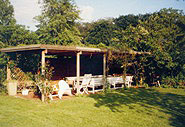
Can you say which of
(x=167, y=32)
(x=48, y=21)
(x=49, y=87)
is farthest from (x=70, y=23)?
(x=49, y=87)

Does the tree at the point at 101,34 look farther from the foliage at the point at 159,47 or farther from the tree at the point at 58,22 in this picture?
the foliage at the point at 159,47

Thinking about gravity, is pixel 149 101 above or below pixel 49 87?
below

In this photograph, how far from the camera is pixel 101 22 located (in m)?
37.8

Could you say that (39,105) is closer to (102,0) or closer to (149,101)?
(149,101)

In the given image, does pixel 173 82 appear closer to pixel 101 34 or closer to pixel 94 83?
pixel 94 83

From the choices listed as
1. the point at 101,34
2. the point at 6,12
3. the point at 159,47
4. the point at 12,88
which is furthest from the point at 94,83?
the point at 6,12

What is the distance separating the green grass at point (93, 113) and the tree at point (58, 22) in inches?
877

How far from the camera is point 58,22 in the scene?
29.9 metres

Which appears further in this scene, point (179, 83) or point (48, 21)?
point (48, 21)

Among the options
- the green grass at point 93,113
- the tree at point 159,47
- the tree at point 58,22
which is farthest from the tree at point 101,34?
the green grass at point 93,113

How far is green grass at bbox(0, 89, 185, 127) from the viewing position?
520 cm

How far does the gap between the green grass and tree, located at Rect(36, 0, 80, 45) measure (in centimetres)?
2228

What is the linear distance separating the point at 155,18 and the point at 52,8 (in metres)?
22.8

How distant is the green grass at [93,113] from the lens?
5199mm
